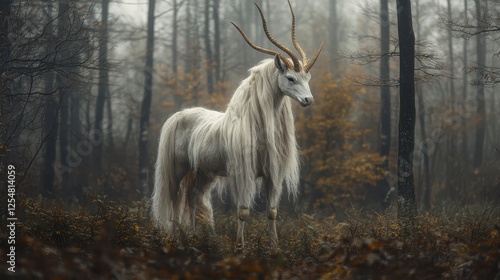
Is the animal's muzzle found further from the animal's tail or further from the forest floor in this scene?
the animal's tail

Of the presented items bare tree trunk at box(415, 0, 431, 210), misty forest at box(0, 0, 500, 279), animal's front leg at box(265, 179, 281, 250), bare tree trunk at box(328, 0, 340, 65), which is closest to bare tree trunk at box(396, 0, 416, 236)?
misty forest at box(0, 0, 500, 279)

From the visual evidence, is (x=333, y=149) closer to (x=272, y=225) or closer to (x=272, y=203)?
(x=272, y=203)

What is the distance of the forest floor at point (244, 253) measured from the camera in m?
3.93

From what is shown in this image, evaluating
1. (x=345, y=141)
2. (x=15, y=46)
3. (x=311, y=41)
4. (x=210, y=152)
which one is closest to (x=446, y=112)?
(x=345, y=141)

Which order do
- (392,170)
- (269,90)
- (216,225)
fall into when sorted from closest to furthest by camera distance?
(269,90) < (216,225) < (392,170)

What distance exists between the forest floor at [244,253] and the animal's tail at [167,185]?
43.4 inches

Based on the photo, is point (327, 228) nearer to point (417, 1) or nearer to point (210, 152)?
point (210, 152)

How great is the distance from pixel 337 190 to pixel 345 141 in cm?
179

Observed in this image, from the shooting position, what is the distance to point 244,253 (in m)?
6.64

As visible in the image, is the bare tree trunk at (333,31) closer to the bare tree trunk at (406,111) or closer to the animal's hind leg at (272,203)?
the bare tree trunk at (406,111)

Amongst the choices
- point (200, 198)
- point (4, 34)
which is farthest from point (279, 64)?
point (4, 34)

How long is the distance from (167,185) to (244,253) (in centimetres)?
301

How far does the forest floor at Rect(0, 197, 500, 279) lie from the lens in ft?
12.9

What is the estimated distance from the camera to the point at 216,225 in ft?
33.5
